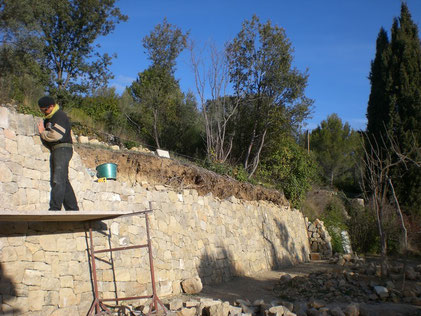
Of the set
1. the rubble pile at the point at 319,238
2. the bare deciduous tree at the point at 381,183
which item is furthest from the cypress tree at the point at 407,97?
the rubble pile at the point at 319,238

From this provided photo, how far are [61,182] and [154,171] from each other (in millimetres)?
4999

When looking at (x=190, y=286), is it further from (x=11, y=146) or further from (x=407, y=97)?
(x=407, y=97)

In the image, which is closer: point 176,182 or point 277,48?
point 176,182

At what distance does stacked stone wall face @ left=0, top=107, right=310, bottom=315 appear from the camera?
19.5 ft

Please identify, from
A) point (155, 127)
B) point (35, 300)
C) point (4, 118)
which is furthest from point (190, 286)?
point (155, 127)

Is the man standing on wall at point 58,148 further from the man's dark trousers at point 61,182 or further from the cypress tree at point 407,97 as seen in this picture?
the cypress tree at point 407,97

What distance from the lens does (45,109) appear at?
6.49 metres

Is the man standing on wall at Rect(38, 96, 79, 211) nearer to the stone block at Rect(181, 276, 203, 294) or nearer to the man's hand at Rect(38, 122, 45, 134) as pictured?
the man's hand at Rect(38, 122, 45, 134)

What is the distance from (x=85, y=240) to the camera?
7031mm

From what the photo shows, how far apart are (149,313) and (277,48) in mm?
15174

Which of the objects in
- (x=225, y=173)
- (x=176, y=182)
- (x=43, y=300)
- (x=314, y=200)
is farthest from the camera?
(x=314, y=200)

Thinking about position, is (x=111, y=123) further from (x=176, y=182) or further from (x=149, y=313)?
(x=149, y=313)

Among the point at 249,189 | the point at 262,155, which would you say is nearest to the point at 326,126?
the point at 262,155

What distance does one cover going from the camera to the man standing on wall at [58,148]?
6273 millimetres
